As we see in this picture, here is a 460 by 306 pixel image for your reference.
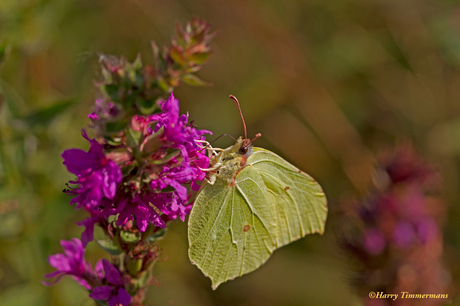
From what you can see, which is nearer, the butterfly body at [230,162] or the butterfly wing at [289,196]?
the butterfly body at [230,162]

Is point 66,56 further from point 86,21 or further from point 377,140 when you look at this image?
point 377,140

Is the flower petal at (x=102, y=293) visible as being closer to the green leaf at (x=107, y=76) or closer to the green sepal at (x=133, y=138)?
the green sepal at (x=133, y=138)

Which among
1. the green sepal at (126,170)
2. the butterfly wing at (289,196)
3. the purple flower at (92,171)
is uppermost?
the purple flower at (92,171)

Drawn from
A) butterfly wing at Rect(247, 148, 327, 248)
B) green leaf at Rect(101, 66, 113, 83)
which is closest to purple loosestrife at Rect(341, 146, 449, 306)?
butterfly wing at Rect(247, 148, 327, 248)

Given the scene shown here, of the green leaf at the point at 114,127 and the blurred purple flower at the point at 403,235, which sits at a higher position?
the green leaf at the point at 114,127

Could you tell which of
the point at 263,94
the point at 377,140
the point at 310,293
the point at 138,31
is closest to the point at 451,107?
the point at 377,140

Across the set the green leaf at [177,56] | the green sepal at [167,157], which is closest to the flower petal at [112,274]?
the green sepal at [167,157]
